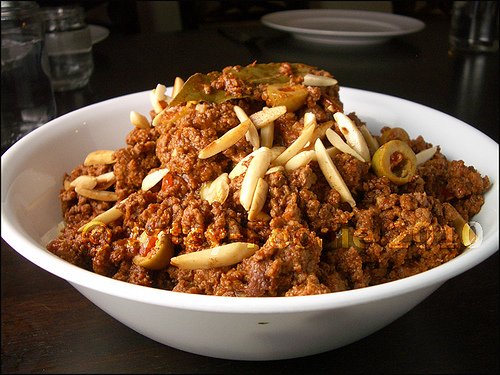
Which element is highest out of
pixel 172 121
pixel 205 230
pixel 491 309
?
pixel 172 121

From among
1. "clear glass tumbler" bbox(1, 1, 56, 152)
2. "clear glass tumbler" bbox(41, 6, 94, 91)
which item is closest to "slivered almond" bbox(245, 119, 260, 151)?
"clear glass tumbler" bbox(1, 1, 56, 152)

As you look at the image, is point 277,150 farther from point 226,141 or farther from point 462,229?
point 462,229

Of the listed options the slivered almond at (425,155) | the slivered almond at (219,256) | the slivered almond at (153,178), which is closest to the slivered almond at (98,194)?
the slivered almond at (153,178)

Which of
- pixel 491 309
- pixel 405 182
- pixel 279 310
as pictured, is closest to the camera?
pixel 279 310

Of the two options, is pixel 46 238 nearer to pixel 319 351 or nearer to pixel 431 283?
pixel 319 351

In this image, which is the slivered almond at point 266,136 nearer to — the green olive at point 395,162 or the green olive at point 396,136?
the green olive at point 395,162

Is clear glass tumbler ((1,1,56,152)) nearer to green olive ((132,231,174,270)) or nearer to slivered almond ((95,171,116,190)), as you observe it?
slivered almond ((95,171,116,190))

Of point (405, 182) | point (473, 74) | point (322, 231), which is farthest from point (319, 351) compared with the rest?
point (473, 74)

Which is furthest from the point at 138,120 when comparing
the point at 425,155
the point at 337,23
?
the point at 337,23
